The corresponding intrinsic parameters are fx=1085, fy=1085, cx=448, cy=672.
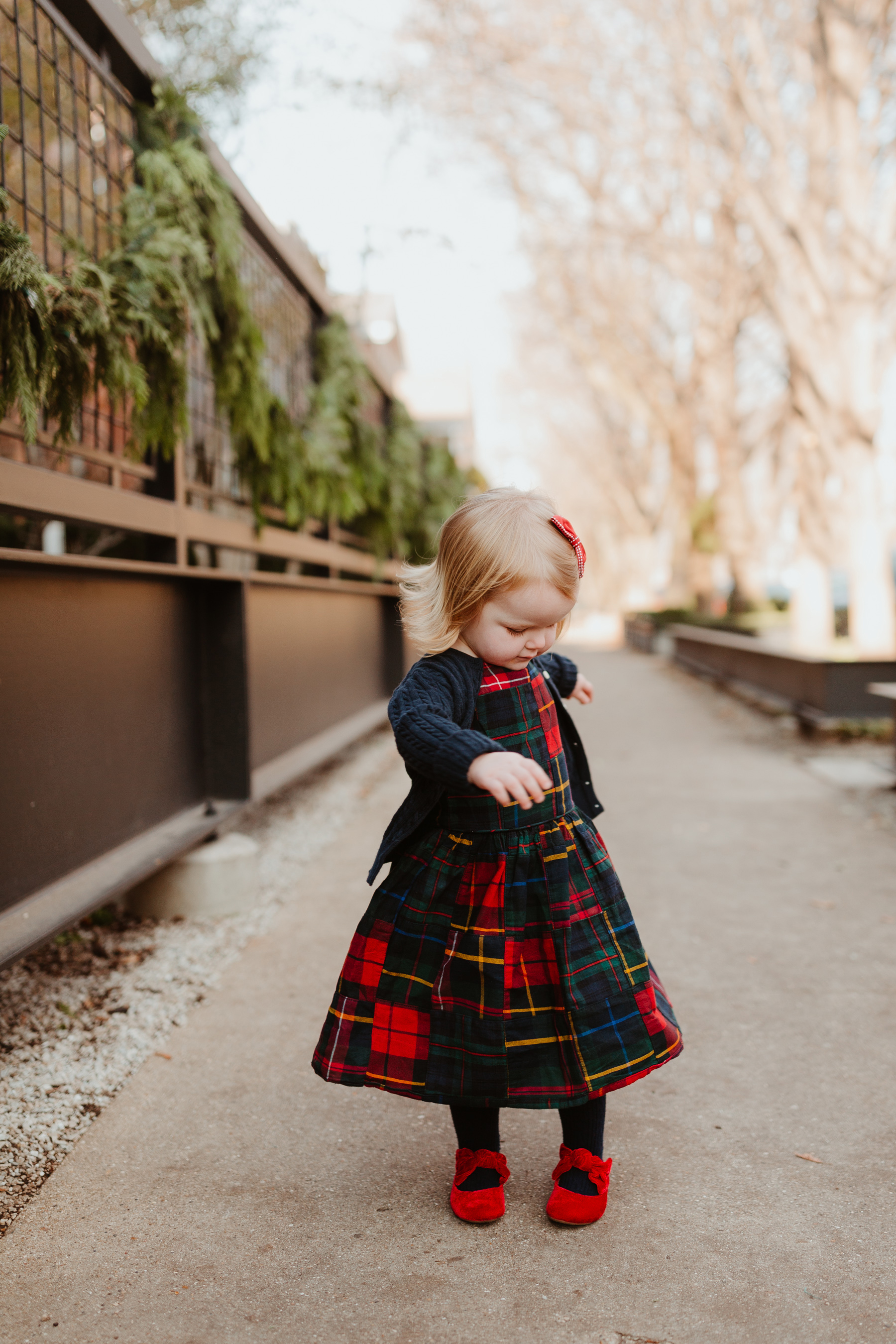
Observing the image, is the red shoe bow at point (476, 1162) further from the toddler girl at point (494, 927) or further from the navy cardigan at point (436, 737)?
the navy cardigan at point (436, 737)

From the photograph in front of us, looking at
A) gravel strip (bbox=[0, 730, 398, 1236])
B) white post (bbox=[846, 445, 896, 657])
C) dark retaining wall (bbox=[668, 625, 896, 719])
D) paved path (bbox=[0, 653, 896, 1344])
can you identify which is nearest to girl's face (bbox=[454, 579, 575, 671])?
paved path (bbox=[0, 653, 896, 1344])

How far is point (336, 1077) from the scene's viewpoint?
213 cm

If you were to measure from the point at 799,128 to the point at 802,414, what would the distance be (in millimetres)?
3342

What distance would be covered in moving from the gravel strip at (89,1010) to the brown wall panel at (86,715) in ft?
1.51

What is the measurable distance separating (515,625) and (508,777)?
1.29 ft

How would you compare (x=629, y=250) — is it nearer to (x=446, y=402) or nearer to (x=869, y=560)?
(x=869, y=560)

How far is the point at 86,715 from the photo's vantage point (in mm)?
3242

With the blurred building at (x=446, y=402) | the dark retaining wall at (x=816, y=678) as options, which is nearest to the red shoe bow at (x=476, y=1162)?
the dark retaining wall at (x=816, y=678)

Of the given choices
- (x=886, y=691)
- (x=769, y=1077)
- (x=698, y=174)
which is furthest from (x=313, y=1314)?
(x=698, y=174)

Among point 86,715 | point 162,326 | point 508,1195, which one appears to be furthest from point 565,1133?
point 162,326

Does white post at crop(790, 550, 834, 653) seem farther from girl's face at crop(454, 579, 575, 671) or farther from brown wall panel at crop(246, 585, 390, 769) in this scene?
girl's face at crop(454, 579, 575, 671)

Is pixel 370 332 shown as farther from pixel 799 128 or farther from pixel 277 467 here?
pixel 277 467

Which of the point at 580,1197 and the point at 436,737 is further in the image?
the point at 580,1197

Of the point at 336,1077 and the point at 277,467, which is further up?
the point at 277,467
